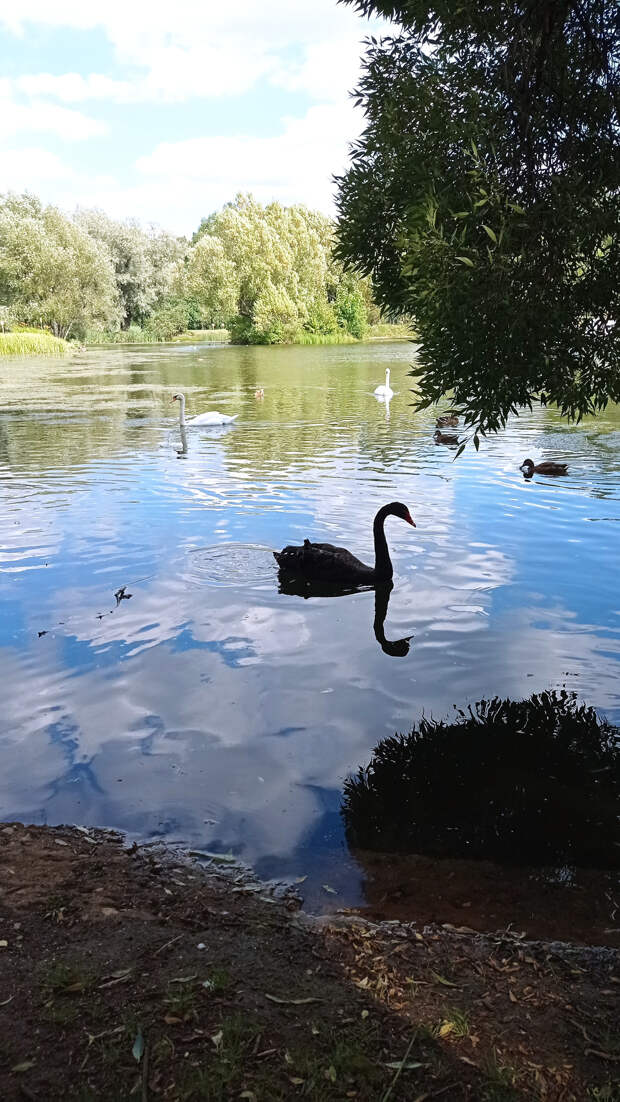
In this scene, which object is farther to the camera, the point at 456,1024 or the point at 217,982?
the point at 217,982

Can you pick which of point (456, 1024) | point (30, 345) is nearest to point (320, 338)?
point (30, 345)

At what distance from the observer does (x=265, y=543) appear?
1441 centimetres

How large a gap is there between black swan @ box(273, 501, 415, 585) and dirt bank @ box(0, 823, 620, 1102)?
698 centimetres

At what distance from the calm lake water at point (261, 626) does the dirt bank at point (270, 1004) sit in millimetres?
916

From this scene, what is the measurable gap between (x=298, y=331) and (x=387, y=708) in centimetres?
8240

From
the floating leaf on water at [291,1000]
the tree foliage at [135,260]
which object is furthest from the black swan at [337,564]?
the tree foliage at [135,260]

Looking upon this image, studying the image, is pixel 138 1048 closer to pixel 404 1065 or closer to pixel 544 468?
pixel 404 1065

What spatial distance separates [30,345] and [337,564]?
64444 mm

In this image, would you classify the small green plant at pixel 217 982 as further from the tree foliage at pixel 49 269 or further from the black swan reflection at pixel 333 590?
the tree foliage at pixel 49 269

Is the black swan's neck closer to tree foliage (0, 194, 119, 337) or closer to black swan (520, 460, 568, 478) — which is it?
black swan (520, 460, 568, 478)

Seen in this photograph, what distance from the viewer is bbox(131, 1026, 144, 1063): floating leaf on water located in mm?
3707

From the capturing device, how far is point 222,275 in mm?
84438

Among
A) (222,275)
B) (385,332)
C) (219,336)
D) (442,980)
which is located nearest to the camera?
(442,980)

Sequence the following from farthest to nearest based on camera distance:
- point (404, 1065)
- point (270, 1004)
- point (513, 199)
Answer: point (513, 199), point (270, 1004), point (404, 1065)
